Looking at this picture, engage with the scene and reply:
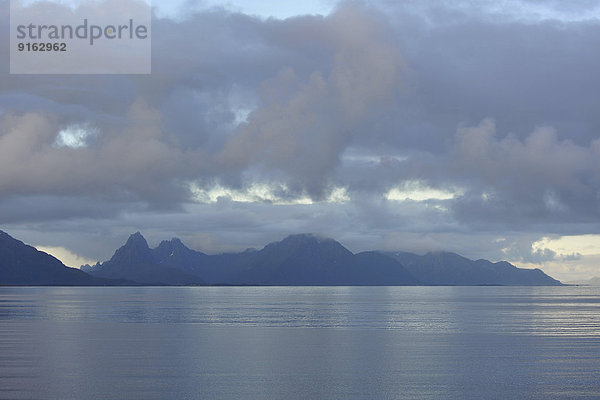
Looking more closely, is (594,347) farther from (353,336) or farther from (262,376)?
(262,376)

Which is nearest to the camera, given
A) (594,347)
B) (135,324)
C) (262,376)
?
(262,376)

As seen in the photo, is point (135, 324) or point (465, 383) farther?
point (135, 324)

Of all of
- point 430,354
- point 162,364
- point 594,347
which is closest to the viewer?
point 162,364

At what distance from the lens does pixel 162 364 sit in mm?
82062

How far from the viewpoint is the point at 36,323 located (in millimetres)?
144125

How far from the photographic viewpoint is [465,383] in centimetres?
7050

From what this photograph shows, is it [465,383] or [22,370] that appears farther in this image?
[22,370]

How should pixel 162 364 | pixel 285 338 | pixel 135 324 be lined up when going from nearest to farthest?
pixel 162 364 < pixel 285 338 < pixel 135 324

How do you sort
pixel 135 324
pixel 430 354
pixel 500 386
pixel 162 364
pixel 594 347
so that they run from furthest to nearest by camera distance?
pixel 135 324 → pixel 594 347 → pixel 430 354 → pixel 162 364 → pixel 500 386

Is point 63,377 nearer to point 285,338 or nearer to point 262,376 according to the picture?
point 262,376

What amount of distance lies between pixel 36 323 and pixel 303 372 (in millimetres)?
83298

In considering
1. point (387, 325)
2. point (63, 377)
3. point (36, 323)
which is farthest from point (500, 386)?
point (36, 323)

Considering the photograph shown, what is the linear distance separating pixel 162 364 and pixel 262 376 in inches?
530

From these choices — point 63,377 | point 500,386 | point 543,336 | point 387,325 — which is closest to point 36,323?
point 387,325
